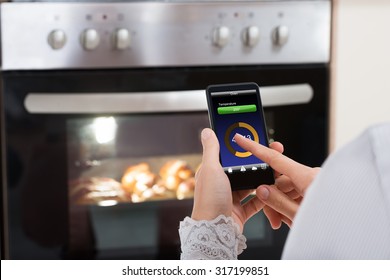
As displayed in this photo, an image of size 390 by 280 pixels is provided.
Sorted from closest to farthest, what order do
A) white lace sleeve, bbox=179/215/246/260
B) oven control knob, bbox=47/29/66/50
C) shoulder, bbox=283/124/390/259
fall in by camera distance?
shoulder, bbox=283/124/390/259 → white lace sleeve, bbox=179/215/246/260 → oven control knob, bbox=47/29/66/50

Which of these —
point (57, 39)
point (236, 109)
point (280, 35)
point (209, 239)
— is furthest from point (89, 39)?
point (209, 239)

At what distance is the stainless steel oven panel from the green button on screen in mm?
651

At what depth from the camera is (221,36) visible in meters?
1.43

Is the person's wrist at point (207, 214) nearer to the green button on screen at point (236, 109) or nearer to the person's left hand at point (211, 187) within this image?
the person's left hand at point (211, 187)

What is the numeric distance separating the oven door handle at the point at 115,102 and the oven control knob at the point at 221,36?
10 cm

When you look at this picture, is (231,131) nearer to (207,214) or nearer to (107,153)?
(207,214)

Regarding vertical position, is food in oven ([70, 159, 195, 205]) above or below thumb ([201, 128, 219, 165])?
below

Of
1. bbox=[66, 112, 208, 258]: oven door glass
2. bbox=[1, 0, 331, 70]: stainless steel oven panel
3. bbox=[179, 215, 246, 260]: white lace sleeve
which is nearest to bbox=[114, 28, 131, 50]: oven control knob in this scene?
bbox=[1, 0, 331, 70]: stainless steel oven panel

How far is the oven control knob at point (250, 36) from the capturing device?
144cm

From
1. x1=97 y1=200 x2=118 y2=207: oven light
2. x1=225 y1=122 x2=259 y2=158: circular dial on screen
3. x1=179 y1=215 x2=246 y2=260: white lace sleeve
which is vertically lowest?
x1=97 y1=200 x2=118 y2=207: oven light

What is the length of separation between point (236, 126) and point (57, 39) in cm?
69

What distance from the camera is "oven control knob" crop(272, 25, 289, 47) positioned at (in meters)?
1.45

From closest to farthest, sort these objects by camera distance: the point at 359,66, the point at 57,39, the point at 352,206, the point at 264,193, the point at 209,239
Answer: the point at 352,206, the point at 209,239, the point at 264,193, the point at 57,39, the point at 359,66

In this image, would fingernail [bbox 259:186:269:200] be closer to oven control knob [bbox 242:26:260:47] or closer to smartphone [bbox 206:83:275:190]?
smartphone [bbox 206:83:275:190]
